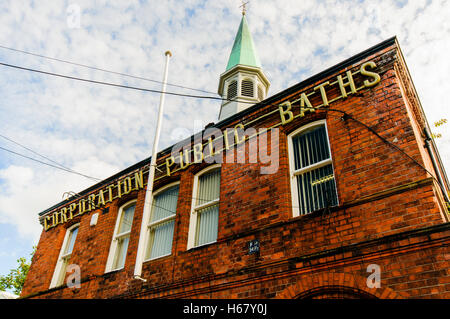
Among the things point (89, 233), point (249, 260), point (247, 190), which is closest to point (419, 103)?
point (247, 190)

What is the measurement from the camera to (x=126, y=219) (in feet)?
37.8

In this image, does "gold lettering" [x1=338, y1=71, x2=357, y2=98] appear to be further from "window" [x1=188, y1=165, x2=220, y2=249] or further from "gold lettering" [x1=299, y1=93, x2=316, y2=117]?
"window" [x1=188, y1=165, x2=220, y2=249]

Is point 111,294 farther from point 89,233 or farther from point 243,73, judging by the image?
point 243,73

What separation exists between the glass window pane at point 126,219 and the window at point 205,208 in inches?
109

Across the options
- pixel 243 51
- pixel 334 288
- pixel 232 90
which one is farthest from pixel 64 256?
pixel 243 51

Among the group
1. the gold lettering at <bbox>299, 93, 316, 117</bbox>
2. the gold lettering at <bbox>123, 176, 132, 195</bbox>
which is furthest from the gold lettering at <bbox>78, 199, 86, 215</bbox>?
the gold lettering at <bbox>299, 93, 316, 117</bbox>

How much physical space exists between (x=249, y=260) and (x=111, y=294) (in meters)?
4.36

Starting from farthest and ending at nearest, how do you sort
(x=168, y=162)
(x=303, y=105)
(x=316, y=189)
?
1. (x=168, y=162)
2. (x=303, y=105)
3. (x=316, y=189)

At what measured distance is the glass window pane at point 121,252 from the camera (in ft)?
34.7

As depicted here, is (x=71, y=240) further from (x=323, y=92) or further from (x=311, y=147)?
(x=323, y=92)

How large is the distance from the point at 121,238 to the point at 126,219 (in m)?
0.65

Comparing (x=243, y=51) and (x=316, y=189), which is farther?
(x=243, y=51)

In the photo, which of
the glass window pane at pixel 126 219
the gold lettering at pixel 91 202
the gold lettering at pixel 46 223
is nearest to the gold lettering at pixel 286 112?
the glass window pane at pixel 126 219
